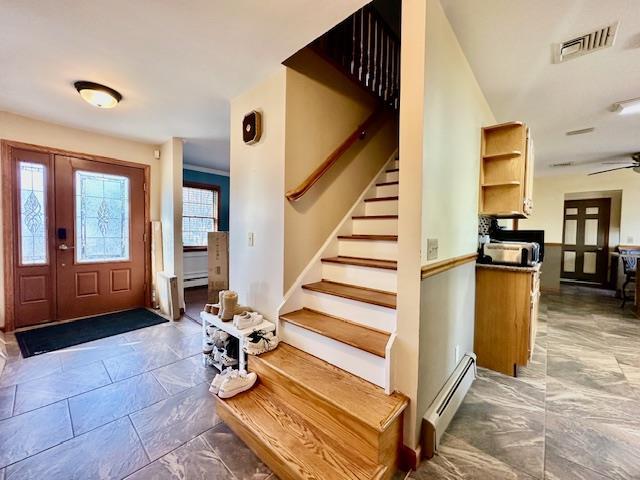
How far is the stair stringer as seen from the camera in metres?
1.59

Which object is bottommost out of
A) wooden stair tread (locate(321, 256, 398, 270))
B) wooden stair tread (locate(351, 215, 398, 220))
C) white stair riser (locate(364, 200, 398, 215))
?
wooden stair tread (locate(321, 256, 398, 270))

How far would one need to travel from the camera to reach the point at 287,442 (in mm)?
1479

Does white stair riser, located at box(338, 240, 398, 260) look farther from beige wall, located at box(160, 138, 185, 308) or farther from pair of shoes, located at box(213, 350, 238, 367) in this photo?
beige wall, located at box(160, 138, 185, 308)

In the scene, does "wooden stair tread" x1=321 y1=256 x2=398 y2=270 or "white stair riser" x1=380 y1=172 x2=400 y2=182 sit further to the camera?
"white stair riser" x1=380 y1=172 x2=400 y2=182

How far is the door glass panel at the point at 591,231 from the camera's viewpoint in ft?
20.5

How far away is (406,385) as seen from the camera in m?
1.53

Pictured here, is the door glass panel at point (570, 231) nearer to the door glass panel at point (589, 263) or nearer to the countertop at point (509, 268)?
the door glass panel at point (589, 263)

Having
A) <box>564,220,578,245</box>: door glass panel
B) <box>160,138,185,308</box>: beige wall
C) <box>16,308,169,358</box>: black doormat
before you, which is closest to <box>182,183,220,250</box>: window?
<box>160,138,185,308</box>: beige wall

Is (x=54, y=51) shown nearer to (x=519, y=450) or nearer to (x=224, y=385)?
(x=224, y=385)

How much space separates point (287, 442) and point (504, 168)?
2858 mm

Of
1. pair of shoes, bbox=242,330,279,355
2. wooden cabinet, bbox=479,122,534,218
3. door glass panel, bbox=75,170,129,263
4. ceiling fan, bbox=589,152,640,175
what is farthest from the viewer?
ceiling fan, bbox=589,152,640,175

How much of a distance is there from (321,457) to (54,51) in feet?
10.4

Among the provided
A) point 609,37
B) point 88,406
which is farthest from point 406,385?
point 609,37

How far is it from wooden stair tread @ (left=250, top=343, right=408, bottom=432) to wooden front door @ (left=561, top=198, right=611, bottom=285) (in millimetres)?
7529
